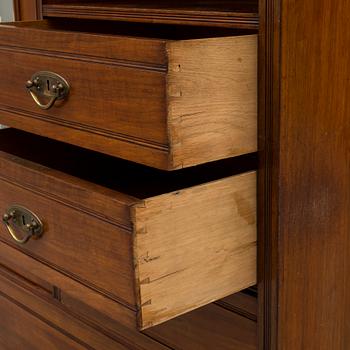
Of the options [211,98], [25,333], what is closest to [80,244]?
[211,98]

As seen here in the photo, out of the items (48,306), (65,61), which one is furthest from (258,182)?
(48,306)

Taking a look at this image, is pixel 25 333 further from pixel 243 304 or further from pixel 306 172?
pixel 306 172

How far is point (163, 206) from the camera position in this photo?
0.78m

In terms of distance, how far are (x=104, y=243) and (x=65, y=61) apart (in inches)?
8.3

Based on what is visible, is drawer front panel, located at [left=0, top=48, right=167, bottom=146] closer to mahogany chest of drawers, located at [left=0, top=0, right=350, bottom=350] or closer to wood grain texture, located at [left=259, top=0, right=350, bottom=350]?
mahogany chest of drawers, located at [left=0, top=0, right=350, bottom=350]

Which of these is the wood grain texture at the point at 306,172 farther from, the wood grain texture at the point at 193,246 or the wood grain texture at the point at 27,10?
the wood grain texture at the point at 27,10

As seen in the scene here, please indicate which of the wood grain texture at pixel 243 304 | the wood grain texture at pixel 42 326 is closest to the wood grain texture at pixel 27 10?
the wood grain texture at pixel 42 326

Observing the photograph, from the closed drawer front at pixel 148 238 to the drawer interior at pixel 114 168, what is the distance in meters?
0.12

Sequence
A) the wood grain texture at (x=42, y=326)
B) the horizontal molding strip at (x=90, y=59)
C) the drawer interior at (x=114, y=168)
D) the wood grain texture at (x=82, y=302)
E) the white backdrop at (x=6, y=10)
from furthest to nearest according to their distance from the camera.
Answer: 1. the white backdrop at (x=6, y=10)
2. the wood grain texture at (x=42, y=326)
3. the drawer interior at (x=114, y=168)
4. the wood grain texture at (x=82, y=302)
5. the horizontal molding strip at (x=90, y=59)

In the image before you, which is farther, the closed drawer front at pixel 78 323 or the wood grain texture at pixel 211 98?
the closed drawer front at pixel 78 323

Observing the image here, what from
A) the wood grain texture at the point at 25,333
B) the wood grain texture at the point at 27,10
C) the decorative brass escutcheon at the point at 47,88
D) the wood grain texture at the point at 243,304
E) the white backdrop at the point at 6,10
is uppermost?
the wood grain texture at the point at 27,10

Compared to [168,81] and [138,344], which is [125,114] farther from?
[138,344]

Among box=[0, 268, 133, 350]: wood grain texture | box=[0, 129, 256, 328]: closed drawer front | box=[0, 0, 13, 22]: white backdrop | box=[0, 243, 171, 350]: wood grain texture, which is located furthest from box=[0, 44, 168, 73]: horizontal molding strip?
box=[0, 0, 13, 22]: white backdrop

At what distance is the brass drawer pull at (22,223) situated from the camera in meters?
0.93
